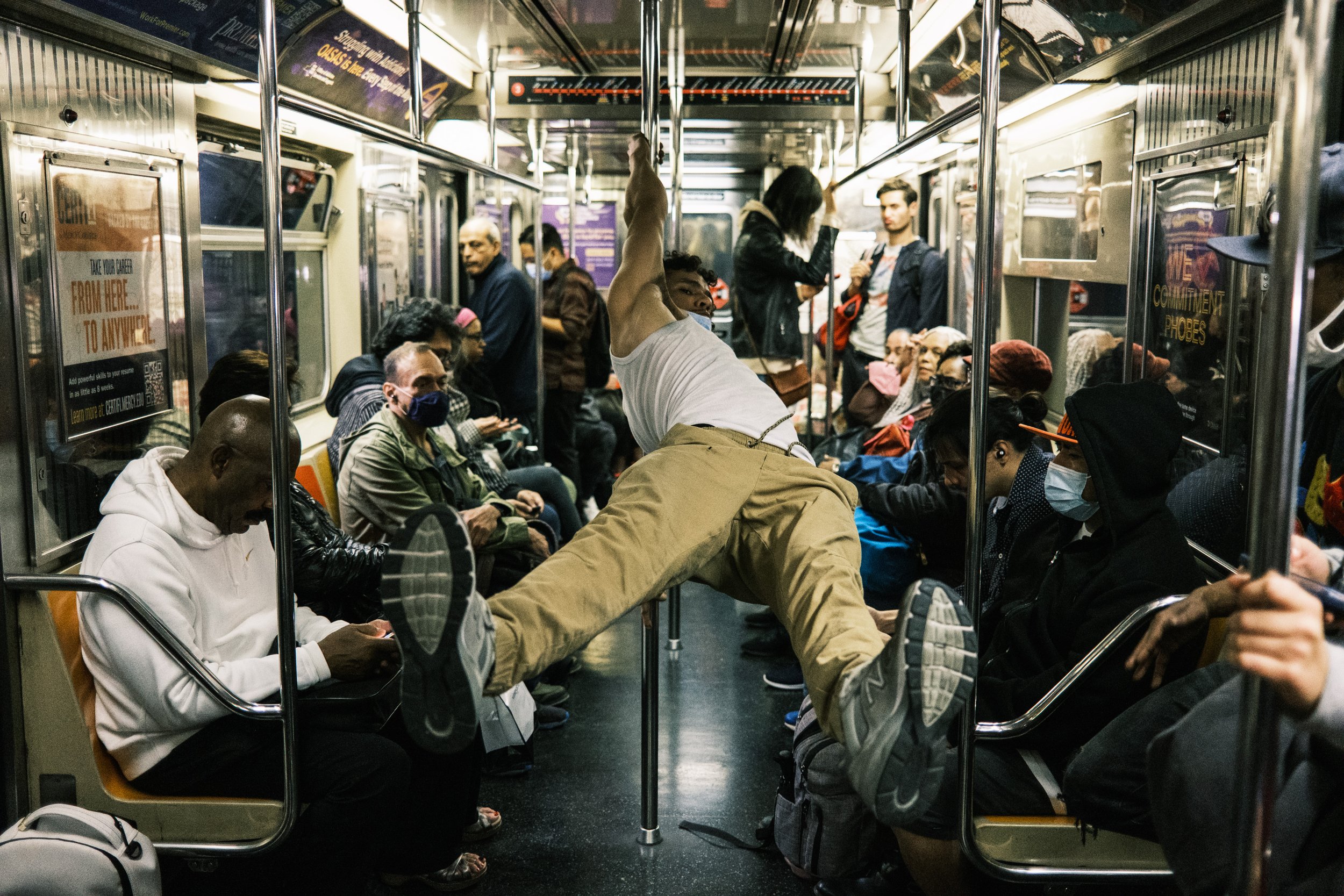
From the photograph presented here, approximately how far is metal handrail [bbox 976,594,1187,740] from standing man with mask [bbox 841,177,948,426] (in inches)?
155

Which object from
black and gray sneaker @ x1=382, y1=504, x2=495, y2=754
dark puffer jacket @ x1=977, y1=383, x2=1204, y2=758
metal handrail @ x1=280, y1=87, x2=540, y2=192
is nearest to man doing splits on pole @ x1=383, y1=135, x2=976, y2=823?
black and gray sneaker @ x1=382, y1=504, x2=495, y2=754

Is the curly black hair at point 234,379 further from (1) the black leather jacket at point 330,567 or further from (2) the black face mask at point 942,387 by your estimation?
(2) the black face mask at point 942,387

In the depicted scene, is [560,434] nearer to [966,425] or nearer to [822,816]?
[966,425]

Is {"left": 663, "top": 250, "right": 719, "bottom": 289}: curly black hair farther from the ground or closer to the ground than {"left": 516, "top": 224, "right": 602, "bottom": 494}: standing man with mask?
farther from the ground

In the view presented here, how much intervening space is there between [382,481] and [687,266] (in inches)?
53.9

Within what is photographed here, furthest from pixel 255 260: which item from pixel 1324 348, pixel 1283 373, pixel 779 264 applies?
pixel 1283 373

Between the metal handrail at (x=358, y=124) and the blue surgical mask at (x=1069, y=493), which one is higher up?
the metal handrail at (x=358, y=124)

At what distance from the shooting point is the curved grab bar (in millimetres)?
2416

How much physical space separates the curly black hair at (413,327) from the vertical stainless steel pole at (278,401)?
2.16 metres

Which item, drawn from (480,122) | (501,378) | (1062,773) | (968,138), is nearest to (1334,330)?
(1062,773)

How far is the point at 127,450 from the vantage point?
345 cm

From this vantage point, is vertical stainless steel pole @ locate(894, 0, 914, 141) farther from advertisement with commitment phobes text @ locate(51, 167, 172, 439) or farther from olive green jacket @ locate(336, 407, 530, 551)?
advertisement with commitment phobes text @ locate(51, 167, 172, 439)

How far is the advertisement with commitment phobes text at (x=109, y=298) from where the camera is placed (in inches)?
120

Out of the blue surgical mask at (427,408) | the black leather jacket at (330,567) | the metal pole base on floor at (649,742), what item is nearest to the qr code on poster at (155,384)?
the black leather jacket at (330,567)
